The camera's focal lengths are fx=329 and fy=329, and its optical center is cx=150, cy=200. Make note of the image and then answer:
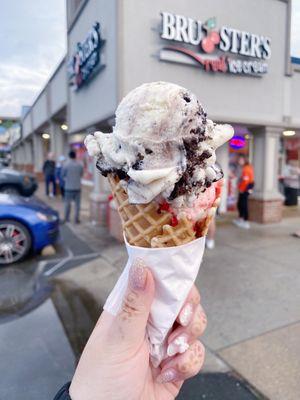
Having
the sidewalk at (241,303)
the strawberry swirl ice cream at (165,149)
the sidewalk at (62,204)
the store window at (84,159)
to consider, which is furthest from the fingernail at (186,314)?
the store window at (84,159)

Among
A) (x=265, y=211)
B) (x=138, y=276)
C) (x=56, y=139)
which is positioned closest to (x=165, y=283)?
(x=138, y=276)

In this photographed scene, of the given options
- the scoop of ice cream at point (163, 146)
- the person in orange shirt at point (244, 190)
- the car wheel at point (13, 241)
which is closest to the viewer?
the scoop of ice cream at point (163, 146)

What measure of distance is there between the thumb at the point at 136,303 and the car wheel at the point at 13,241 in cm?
504

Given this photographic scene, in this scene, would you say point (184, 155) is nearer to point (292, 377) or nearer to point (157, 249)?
point (157, 249)

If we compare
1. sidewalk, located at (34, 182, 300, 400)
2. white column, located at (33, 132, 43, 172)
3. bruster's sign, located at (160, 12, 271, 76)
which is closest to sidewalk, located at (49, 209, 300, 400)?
sidewalk, located at (34, 182, 300, 400)

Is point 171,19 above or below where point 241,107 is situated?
above

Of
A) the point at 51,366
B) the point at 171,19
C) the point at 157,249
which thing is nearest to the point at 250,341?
the point at 51,366

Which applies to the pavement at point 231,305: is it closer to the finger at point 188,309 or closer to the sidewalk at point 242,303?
the sidewalk at point 242,303

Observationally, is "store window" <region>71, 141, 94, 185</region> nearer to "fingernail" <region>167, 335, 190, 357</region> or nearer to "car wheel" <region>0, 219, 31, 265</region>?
"car wheel" <region>0, 219, 31, 265</region>

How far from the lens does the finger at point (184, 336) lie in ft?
5.78

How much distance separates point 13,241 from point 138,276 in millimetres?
5145

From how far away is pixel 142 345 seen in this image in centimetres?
169

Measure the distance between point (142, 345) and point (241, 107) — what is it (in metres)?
7.67

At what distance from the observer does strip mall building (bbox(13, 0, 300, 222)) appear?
679 cm
